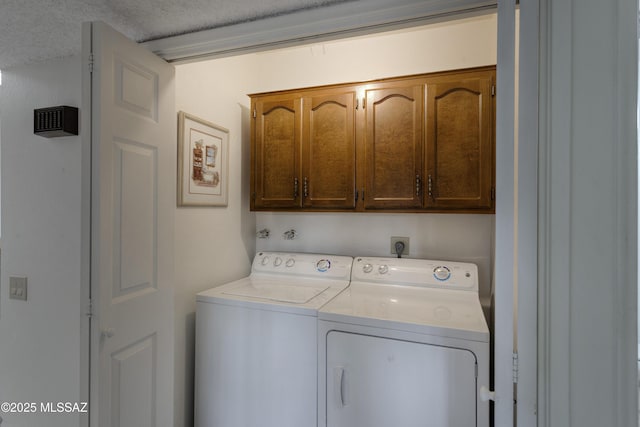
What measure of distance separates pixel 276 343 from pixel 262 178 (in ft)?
3.58

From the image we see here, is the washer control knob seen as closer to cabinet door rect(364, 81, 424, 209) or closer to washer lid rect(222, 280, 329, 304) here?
washer lid rect(222, 280, 329, 304)

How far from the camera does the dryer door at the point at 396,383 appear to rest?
4.21 ft

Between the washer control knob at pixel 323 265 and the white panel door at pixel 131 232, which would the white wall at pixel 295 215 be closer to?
the washer control knob at pixel 323 265

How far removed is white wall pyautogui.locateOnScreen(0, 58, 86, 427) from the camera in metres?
1.54

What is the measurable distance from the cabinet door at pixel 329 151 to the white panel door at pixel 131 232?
87 cm

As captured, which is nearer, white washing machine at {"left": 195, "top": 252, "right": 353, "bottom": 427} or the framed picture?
white washing machine at {"left": 195, "top": 252, "right": 353, "bottom": 427}

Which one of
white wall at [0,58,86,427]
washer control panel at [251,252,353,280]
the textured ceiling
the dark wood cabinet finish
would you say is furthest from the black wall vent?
washer control panel at [251,252,353,280]

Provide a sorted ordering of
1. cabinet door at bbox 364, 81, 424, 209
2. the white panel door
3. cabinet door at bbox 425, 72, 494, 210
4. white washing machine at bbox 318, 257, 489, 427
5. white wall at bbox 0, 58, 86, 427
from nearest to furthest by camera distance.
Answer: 1. the white panel door
2. white washing machine at bbox 318, 257, 489, 427
3. white wall at bbox 0, 58, 86, 427
4. cabinet door at bbox 425, 72, 494, 210
5. cabinet door at bbox 364, 81, 424, 209

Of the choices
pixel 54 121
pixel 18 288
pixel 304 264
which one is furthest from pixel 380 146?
pixel 18 288

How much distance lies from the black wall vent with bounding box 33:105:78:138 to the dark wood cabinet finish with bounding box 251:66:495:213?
40.3 inches

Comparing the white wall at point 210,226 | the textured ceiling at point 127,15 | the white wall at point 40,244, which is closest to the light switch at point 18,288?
the white wall at point 40,244

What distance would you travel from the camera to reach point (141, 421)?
4.22 feet

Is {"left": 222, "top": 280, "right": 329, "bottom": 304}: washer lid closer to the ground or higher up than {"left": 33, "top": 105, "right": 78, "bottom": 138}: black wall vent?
closer to the ground

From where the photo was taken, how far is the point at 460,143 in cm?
174
